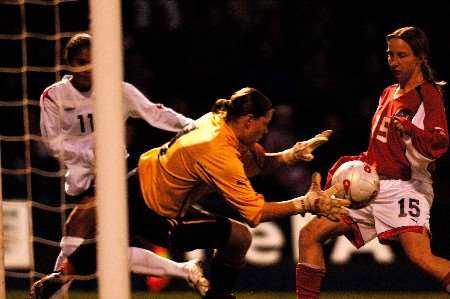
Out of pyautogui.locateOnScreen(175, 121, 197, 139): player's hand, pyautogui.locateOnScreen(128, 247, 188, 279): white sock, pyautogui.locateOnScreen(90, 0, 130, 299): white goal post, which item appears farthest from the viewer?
pyautogui.locateOnScreen(128, 247, 188, 279): white sock

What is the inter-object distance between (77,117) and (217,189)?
1258 mm

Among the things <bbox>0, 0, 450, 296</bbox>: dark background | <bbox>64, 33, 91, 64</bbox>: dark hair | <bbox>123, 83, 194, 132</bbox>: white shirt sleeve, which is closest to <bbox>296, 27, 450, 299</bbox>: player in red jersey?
<bbox>123, 83, 194, 132</bbox>: white shirt sleeve

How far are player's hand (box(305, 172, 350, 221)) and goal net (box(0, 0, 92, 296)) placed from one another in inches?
115

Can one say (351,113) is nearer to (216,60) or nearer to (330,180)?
(216,60)

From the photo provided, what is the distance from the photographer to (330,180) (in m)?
6.10

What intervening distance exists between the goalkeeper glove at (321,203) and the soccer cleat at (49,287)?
54.3 inches

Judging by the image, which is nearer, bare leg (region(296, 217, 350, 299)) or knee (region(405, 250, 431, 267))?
knee (region(405, 250, 431, 267))

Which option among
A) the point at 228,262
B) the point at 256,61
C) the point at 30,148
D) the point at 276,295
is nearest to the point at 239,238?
the point at 228,262

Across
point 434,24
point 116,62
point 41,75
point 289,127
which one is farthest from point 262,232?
point 116,62

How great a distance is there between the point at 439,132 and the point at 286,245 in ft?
11.6

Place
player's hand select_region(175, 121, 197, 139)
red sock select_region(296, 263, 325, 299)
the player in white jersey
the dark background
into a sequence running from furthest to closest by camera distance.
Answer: the dark background
the player in white jersey
player's hand select_region(175, 121, 197, 139)
red sock select_region(296, 263, 325, 299)

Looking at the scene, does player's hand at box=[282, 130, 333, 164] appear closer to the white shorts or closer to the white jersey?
the white shorts

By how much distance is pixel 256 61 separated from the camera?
10.8 meters

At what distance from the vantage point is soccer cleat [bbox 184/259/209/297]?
6.15 m
